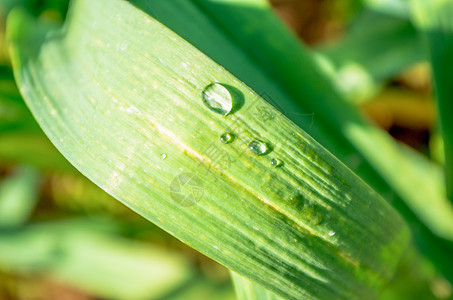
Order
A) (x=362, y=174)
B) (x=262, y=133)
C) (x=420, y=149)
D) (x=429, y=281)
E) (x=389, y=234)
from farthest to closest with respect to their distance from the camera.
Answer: (x=420, y=149)
(x=429, y=281)
(x=362, y=174)
(x=389, y=234)
(x=262, y=133)

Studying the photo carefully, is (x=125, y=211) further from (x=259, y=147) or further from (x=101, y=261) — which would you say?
(x=259, y=147)

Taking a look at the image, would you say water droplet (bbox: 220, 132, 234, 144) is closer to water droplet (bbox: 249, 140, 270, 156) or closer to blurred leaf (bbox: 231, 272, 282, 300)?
water droplet (bbox: 249, 140, 270, 156)

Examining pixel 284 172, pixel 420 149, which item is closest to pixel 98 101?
pixel 284 172

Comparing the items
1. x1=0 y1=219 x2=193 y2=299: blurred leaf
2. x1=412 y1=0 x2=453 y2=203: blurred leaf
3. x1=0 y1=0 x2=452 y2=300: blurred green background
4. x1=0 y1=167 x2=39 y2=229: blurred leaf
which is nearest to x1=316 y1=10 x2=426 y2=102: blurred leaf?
x1=0 y1=0 x2=452 y2=300: blurred green background

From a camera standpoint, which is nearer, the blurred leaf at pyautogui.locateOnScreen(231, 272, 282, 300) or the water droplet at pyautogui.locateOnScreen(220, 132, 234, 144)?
the water droplet at pyautogui.locateOnScreen(220, 132, 234, 144)

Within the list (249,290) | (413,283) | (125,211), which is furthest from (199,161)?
(125,211)

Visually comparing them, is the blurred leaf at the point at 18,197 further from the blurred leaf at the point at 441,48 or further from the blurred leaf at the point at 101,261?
the blurred leaf at the point at 441,48

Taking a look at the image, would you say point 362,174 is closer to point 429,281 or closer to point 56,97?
point 429,281
